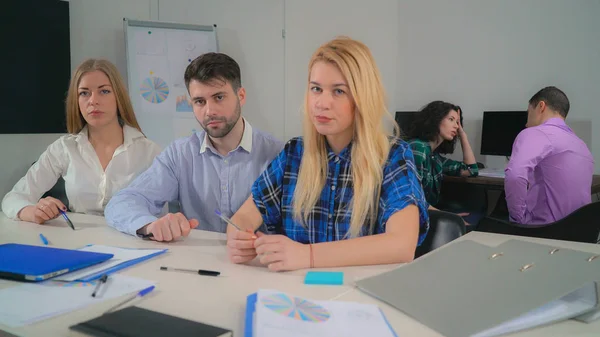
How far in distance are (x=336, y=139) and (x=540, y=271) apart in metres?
0.73

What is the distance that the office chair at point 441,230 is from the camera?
140cm

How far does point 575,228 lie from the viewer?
2.25 m

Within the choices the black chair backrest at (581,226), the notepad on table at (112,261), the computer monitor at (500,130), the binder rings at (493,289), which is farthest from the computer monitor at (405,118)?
the notepad on table at (112,261)

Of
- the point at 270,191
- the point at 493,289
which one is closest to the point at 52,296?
the point at 270,191

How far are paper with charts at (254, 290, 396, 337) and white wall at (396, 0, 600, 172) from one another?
359cm

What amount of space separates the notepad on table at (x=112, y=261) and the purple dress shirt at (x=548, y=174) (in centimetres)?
241

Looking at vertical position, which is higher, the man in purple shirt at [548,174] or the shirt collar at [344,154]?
the shirt collar at [344,154]

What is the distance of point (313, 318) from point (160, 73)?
3.19m

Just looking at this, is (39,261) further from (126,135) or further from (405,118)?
(405,118)

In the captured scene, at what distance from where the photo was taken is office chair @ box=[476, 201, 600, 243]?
2.17 meters

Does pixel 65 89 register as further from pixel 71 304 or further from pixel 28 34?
pixel 71 304

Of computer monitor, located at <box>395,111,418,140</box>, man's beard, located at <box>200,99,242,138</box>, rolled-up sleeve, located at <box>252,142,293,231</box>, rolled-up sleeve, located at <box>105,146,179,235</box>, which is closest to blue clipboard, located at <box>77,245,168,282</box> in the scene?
rolled-up sleeve, located at <box>105,146,179,235</box>

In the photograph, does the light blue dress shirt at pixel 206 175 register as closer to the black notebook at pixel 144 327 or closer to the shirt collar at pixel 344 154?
the shirt collar at pixel 344 154

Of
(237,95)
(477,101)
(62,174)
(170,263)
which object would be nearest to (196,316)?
(170,263)
